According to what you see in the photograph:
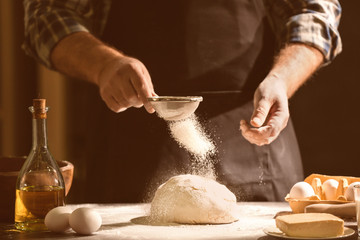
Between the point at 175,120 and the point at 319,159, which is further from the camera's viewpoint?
the point at 319,159

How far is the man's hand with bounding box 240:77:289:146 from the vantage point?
2098 mm

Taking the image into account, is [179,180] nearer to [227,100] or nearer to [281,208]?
[281,208]

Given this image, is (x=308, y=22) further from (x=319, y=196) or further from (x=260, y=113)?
(x=319, y=196)

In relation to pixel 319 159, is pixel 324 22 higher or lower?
higher

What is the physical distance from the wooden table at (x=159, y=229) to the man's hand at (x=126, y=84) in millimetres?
332

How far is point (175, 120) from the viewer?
2072 millimetres

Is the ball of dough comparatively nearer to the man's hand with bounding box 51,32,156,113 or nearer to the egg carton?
the egg carton

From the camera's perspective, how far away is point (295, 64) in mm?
2516

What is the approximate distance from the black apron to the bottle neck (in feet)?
2.47

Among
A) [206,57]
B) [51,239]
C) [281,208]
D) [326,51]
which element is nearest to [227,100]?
[206,57]

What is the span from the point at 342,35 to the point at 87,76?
1.62 m

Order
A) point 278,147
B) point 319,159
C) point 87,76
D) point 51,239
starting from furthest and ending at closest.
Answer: point 319,159 < point 278,147 < point 87,76 < point 51,239

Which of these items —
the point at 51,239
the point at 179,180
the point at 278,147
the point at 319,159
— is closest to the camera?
the point at 51,239

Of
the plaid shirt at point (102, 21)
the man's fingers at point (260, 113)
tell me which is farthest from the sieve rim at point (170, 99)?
the plaid shirt at point (102, 21)
